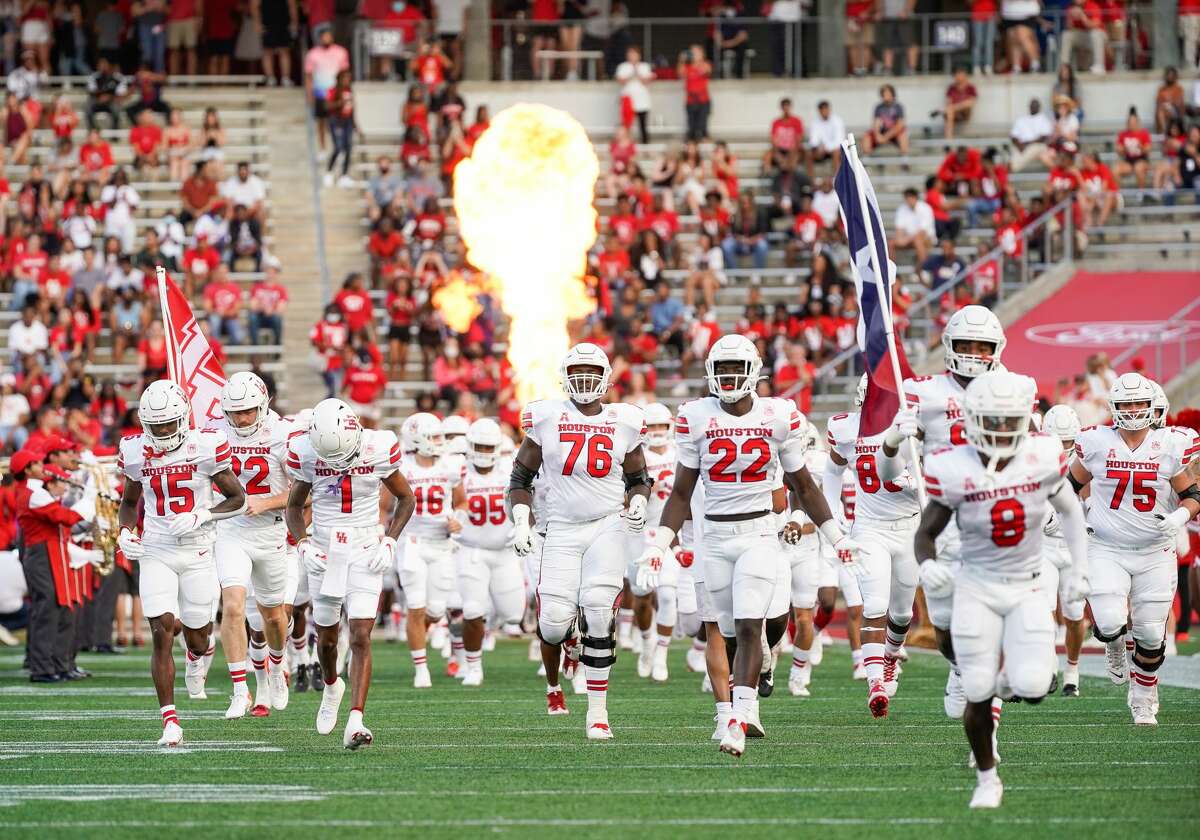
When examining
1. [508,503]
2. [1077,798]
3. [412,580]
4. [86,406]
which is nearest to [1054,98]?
[86,406]

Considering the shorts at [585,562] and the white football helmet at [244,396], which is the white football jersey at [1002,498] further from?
the white football helmet at [244,396]

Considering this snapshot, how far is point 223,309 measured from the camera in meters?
25.3

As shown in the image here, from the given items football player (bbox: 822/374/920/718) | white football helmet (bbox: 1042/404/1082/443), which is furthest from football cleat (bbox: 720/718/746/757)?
white football helmet (bbox: 1042/404/1082/443)

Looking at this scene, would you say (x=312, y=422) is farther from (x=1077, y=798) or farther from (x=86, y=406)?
(x=86, y=406)

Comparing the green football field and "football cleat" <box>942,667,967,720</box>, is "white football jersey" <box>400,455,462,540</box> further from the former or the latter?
"football cleat" <box>942,667,967,720</box>

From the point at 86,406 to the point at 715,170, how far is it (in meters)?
9.00

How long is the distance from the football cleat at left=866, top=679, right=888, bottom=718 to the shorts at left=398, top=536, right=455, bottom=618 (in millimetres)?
4662

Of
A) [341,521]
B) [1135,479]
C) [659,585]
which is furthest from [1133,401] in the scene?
[659,585]

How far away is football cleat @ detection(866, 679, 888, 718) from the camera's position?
1212 cm

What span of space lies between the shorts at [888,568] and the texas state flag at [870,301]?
646 mm

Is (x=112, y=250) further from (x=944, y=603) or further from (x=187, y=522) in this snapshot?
(x=944, y=603)

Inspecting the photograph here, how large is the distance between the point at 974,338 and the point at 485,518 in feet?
20.2

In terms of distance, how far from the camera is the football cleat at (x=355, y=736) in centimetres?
1059

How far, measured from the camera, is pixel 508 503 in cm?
1205
